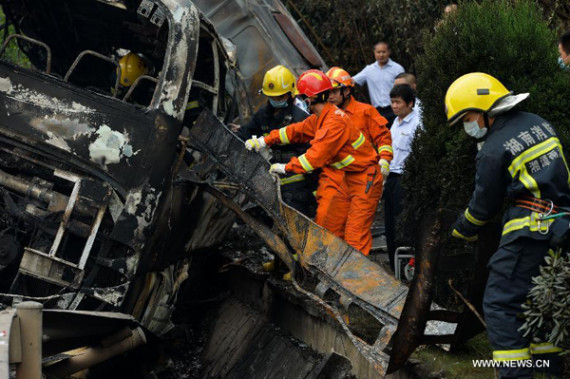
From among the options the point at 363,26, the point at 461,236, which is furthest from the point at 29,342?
the point at 363,26

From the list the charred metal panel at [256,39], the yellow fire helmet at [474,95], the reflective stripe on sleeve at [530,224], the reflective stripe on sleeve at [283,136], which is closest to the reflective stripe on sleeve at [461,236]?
the reflective stripe on sleeve at [530,224]

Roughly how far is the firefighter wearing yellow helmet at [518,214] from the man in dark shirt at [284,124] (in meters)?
2.81

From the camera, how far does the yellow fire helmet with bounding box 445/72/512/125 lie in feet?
15.0

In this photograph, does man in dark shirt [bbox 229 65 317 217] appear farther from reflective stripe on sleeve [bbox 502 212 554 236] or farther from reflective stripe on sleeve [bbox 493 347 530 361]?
reflective stripe on sleeve [bbox 493 347 530 361]

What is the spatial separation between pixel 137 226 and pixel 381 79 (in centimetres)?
531

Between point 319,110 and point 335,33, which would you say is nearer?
point 319,110

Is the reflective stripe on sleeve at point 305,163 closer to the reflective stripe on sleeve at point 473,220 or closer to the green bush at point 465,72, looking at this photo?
the green bush at point 465,72

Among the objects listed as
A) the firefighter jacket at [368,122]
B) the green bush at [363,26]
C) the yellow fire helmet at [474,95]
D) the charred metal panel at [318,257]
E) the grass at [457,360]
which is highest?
the green bush at [363,26]

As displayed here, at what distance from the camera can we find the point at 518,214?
446 centimetres

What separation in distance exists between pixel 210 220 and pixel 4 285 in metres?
1.79

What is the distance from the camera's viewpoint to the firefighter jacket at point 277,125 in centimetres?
739

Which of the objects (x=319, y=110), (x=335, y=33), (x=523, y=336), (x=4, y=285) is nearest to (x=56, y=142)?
(x=4, y=285)

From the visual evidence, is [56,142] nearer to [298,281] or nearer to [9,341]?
[298,281]

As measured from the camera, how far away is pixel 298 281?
6.04 meters
